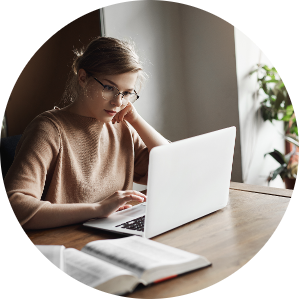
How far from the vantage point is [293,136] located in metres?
2.70

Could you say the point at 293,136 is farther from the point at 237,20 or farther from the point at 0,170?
the point at 0,170

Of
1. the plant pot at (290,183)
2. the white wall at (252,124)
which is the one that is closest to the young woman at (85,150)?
the white wall at (252,124)

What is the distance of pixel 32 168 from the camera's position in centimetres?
110

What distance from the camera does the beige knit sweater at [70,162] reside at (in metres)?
1.06

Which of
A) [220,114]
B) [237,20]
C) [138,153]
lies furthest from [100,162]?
[220,114]

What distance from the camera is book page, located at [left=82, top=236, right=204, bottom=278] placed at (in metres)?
0.69

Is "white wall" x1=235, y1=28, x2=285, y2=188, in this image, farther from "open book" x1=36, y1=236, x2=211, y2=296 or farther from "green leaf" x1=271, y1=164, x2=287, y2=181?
"open book" x1=36, y1=236, x2=211, y2=296

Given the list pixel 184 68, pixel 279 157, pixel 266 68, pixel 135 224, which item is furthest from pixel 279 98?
pixel 135 224

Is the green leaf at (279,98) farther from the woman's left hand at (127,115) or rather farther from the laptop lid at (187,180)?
the laptop lid at (187,180)

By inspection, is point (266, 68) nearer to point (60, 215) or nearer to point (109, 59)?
point (109, 59)

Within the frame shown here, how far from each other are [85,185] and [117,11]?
1418mm

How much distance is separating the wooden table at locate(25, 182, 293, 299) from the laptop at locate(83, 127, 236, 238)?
0.03 meters

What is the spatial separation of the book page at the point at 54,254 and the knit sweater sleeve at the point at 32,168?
0.66 feet

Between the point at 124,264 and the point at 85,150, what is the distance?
721mm
